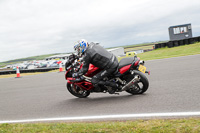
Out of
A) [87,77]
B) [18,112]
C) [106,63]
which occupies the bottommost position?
[18,112]

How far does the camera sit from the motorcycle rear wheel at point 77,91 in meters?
6.72

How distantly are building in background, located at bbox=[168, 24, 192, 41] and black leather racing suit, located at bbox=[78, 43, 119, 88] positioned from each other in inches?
1151

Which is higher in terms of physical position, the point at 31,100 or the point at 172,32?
the point at 172,32

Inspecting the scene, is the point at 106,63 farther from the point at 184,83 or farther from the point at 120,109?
the point at 184,83

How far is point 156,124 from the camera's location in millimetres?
3648

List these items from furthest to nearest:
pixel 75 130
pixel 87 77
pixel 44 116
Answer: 1. pixel 87 77
2. pixel 44 116
3. pixel 75 130

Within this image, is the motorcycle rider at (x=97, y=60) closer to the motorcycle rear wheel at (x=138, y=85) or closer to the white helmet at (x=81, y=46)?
the white helmet at (x=81, y=46)

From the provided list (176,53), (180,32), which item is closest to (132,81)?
(176,53)

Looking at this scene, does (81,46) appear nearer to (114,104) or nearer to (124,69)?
(124,69)

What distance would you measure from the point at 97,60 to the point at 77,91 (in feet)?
5.22

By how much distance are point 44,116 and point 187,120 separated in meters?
3.54

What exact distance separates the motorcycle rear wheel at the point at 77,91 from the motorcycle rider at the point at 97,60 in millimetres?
888

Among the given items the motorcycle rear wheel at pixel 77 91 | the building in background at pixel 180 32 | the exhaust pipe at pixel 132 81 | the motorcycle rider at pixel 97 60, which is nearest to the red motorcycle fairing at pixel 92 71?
the motorcycle rider at pixel 97 60

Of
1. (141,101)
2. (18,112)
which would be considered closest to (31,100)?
(18,112)
